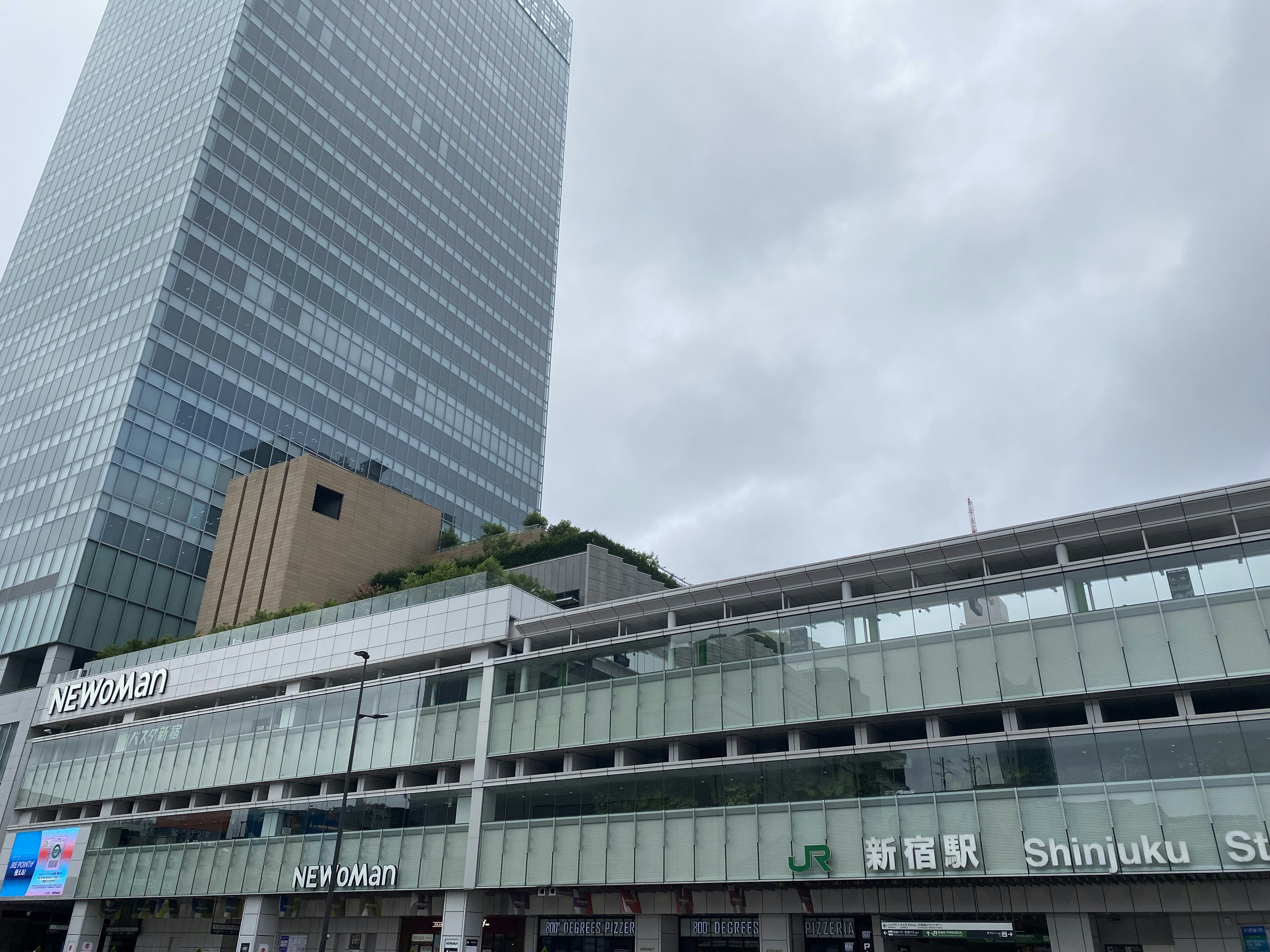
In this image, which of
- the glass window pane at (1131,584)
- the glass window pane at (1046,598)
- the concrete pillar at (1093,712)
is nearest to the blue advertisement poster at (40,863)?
the glass window pane at (1046,598)

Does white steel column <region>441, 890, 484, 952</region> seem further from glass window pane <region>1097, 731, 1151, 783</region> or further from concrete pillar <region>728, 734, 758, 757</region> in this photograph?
glass window pane <region>1097, 731, 1151, 783</region>

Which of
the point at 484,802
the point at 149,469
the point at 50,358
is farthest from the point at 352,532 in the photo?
the point at 50,358

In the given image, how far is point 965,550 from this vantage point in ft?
109

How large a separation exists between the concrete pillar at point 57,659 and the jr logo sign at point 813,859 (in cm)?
5731

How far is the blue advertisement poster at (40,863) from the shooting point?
53.6 meters

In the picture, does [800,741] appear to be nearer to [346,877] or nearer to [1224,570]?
[1224,570]

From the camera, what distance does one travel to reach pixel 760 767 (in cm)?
3372

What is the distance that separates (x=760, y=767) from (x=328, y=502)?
46.3 metres

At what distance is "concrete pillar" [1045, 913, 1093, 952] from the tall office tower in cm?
6548

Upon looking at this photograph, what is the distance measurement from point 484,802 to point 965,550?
72.0 ft

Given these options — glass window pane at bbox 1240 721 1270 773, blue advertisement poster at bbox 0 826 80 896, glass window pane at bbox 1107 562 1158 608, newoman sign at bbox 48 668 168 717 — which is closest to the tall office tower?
newoman sign at bbox 48 668 168 717

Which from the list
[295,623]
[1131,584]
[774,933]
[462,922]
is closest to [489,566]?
[295,623]

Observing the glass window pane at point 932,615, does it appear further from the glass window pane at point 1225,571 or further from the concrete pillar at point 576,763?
the concrete pillar at point 576,763

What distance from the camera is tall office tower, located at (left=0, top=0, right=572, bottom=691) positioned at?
74.3 meters
